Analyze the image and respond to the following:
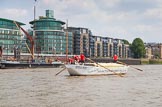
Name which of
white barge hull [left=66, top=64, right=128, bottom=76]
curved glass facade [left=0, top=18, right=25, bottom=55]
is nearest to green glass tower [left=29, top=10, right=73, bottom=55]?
curved glass facade [left=0, top=18, right=25, bottom=55]

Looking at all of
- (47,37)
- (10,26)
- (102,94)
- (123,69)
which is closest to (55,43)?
(47,37)

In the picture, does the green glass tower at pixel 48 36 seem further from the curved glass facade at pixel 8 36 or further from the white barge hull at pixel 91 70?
the white barge hull at pixel 91 70

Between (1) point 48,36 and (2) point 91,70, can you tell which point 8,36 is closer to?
(1) point 48,36

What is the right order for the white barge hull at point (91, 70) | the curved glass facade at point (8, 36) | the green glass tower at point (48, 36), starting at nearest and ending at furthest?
the white barge hull at point (91, 70) < the curved glass facade at point (8, 36) < the green glass tower at point (48, 36)

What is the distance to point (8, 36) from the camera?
161 m

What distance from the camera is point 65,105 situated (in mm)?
24766

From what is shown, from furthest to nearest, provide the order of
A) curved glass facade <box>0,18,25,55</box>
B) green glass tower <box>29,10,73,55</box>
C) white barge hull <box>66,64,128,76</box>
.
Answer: green glass tower <box>29,10,73,55</box> < curved glass facade <box>0,18,25,55</box> < white barge hull <box>66,64,128,76</box>

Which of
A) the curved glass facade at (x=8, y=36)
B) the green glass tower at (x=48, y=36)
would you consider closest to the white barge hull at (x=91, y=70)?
the curved glass facade at (x=8, y=36)

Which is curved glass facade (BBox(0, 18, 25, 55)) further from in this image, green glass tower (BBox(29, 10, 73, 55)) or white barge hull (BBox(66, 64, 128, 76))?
white barge hull (BBox(66, 64, 128, 76))

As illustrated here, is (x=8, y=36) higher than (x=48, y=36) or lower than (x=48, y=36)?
lower

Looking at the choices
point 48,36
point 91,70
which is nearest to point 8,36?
point 48,36

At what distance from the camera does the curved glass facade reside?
522 ft

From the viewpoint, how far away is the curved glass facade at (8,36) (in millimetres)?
159000

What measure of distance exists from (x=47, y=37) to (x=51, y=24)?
277 inches
